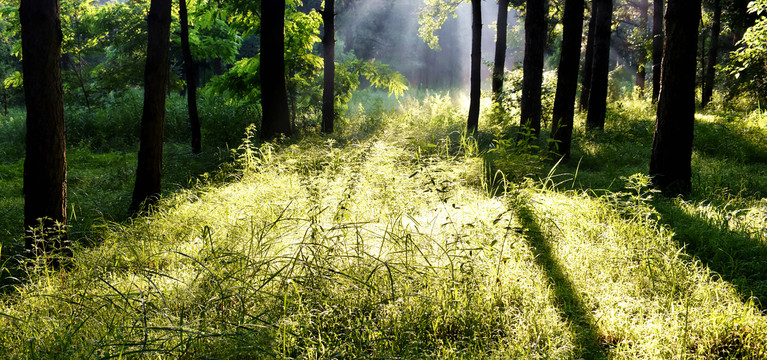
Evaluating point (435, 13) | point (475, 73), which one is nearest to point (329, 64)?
point (475, 73)

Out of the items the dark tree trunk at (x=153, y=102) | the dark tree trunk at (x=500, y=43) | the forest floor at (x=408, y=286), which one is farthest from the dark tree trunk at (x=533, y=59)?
the dark tree trunk at (x=153, y=102)

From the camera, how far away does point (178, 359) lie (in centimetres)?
237

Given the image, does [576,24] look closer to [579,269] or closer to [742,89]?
[579,269]

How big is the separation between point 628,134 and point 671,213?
21.6 feet

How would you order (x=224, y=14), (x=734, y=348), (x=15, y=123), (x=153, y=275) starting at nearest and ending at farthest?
1. (x=734, y=348)
2. (x=153, y=275)
3. (x=224, y=14)
4. (x=15, y=123)

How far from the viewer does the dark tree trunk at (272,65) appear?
440 inches

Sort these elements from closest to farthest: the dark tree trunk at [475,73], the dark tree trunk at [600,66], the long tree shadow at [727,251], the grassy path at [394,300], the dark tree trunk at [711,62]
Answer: the grassy path at [394,300] → the long tree shadow at [727,251] → the dark tree trunk at [600,66] → the dark tree trunk at [475,73] → the dark tree trunk at [711,62]

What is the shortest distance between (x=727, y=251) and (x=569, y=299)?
1841 mm

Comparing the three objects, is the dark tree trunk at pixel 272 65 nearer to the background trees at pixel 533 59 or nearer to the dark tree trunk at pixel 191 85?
the dark tree trunk at pixel 191 85

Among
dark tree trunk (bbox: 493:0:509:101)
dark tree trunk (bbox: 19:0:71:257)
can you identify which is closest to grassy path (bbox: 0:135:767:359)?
dark tree trunk (bbox: 19:0:71:257)

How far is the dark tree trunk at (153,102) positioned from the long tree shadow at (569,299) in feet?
17.4

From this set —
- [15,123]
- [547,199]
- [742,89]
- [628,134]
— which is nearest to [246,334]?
[547,199]

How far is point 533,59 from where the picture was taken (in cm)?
966

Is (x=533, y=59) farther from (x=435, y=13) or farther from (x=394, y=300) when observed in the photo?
(x=435, y=13)
